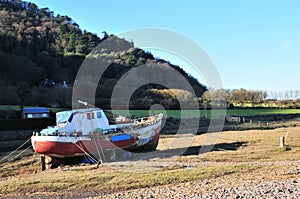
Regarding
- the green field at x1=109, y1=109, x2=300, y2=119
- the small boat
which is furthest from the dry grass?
the green field at x1=109, y1=109, x2=300, y2=119

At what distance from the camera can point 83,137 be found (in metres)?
23.5

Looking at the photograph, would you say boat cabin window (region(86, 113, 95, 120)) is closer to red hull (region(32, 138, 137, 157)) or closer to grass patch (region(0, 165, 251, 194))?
red hull (region(32, 138, 137, 157))

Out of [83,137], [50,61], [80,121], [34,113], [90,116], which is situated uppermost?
[50,61]

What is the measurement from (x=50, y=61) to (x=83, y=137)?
7909 cm

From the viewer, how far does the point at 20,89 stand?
54438 mm

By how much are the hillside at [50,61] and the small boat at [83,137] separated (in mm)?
32779

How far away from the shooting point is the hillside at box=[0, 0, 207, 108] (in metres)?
65.8

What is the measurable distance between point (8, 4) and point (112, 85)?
104m

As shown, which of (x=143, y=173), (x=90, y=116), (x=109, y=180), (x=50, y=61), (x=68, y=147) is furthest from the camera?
(x=50, y=61)

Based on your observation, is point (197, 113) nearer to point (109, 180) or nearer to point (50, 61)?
point (50, 61)

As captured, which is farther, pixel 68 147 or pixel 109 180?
pixel 68 147

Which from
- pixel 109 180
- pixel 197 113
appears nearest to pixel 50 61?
pixel 197 113

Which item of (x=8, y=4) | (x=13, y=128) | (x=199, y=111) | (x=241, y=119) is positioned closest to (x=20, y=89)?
(x=13, y=128)

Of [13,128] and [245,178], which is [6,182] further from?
[13,128]
